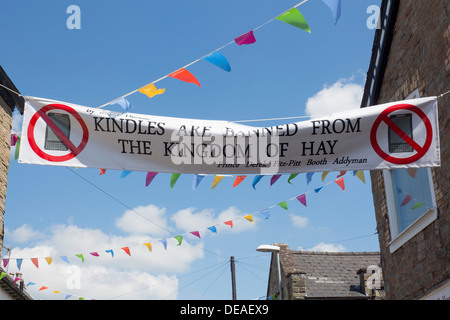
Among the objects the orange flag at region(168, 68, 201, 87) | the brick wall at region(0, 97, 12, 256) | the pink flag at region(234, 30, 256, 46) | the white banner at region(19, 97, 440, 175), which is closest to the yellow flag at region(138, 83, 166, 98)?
the orange flag at region(168, 68, 201, 87)

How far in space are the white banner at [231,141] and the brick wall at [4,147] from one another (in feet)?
15.5

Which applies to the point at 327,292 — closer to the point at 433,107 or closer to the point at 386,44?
the point at 386,44

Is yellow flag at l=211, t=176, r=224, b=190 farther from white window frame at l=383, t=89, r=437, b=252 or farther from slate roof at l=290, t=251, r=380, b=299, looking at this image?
slate roof at l=290, t=251, r=380, b=299

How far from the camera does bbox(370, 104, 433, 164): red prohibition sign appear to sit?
5.26 metres

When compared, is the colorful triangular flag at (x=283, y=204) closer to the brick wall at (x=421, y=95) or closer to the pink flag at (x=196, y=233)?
the brick wall at (x=421, y=95)

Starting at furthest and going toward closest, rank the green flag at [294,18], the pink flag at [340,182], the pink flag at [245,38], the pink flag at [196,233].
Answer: the pink flag at [196,233], the pink flag at [340,182], the pink flag at [245,38], the green flag at [294,18]

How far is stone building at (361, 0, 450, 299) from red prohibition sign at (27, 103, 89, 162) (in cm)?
468

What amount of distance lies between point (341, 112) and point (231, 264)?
20.9 meters

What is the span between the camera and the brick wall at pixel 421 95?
7105 millimetres

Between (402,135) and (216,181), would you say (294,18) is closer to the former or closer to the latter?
(402,135)

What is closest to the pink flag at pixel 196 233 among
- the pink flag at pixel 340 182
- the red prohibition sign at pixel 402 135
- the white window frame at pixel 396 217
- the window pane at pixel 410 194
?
the pink flag at pixel 340 182

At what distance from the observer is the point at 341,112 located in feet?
18.0
